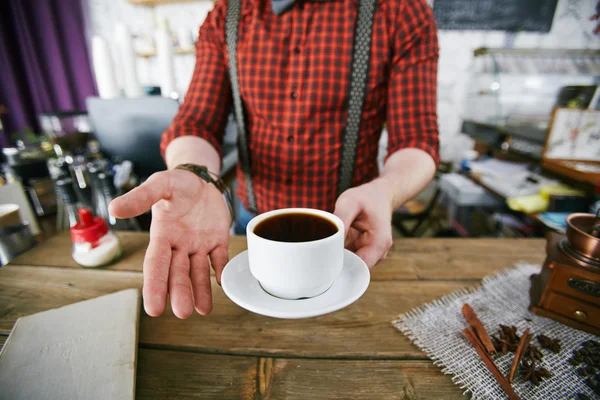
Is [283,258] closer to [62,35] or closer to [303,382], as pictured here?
[303,382]

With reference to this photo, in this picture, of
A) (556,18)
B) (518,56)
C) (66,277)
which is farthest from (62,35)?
(556,18)

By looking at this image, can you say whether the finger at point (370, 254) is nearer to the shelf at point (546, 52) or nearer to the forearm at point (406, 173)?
the forearm at point (406, 173)

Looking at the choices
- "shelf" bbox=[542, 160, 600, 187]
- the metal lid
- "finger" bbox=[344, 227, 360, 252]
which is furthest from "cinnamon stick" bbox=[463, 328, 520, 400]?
the metal lid

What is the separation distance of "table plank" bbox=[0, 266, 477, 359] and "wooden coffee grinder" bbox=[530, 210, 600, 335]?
0.62 feet

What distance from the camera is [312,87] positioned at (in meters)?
1.15

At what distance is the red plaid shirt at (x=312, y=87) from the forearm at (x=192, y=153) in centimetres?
4

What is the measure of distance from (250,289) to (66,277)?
0.69 m

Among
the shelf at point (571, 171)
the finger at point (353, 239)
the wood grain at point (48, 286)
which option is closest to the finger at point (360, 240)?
the finger at point (353, 239)

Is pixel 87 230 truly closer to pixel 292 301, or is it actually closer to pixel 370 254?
pixel 292 301

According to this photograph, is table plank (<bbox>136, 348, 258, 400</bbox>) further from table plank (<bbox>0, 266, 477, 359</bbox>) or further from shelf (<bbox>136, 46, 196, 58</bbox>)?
shelf (<bbox>136, 46, 196, 58</bbox>)

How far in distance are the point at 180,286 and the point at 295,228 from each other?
0.29 metres

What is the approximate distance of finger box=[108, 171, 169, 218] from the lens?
60 cm

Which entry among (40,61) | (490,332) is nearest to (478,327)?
(490,332)

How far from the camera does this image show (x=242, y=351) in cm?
65
